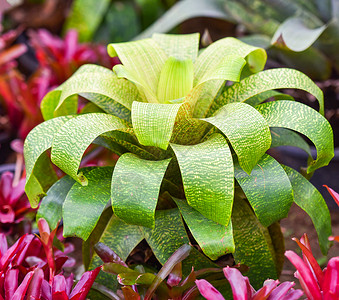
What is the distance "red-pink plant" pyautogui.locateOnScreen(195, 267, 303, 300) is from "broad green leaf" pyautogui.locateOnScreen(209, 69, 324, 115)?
1.21 ft

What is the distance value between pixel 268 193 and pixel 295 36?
0.67 metres

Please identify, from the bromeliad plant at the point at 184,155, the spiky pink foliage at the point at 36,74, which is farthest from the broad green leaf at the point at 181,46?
the spiky pink foliage at the point at 36,74

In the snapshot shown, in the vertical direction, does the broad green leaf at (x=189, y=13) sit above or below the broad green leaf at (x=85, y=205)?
above

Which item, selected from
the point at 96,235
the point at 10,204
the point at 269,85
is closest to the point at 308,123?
the point at 269,85

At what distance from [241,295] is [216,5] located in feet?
4.06

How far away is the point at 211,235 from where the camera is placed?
29.8 inches

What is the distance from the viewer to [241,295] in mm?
672

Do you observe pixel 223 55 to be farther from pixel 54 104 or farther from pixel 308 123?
pixel 54 104

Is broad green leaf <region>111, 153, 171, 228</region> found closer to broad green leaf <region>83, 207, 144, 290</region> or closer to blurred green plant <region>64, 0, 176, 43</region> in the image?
broad green leaf <region>83, 207, 144, 290</region>

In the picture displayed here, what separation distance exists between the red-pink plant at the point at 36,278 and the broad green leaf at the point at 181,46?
1.54 ft

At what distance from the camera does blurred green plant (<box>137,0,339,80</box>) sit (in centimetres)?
145

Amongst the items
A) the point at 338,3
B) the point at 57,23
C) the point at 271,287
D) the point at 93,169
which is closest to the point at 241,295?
the point at 271,287

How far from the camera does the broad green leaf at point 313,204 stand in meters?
0.85

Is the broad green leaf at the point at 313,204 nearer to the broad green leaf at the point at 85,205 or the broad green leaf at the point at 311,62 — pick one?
the broad green leaf at the point at 85,205
